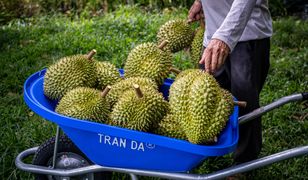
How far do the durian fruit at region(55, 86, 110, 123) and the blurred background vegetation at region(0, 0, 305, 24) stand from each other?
14.8 ft

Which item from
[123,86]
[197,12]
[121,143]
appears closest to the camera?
[121,143]

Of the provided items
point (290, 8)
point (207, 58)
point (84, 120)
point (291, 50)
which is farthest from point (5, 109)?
point (290, 8)

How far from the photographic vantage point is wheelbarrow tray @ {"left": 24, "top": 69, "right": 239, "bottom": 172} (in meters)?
1.64

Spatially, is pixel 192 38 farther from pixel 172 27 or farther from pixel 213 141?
pixel 213 141

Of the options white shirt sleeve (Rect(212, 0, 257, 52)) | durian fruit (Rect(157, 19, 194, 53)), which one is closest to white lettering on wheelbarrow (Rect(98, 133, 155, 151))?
white shirt sleeve (Rect(212, 0, 257, 52))

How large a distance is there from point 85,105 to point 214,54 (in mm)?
527

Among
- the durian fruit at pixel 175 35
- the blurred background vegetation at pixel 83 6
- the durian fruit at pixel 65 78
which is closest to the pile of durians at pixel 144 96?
the durian fruit at pixel 65 78

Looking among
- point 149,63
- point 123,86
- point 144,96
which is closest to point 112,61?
point 149,63

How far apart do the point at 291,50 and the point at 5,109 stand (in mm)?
2831

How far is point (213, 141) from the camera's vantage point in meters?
1.72

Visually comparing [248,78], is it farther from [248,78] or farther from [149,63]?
[149,63]

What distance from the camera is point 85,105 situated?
183 centimetres

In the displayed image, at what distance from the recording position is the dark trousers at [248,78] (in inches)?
90.9

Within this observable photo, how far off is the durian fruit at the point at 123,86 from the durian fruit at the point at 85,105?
0.06m
